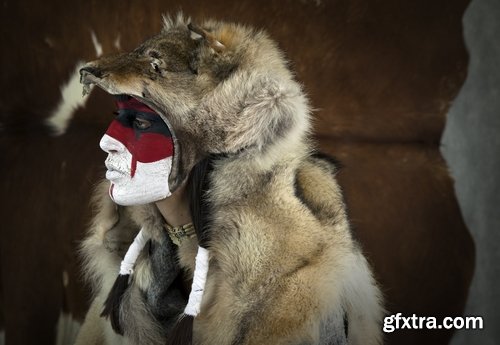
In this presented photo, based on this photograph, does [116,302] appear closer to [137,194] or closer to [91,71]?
[137,194]

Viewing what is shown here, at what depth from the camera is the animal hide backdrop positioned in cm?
150

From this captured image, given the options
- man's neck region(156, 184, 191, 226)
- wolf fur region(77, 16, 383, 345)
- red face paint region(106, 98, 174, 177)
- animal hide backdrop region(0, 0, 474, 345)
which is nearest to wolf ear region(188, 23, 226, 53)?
wolf fur region(77, 16, 383, 345)

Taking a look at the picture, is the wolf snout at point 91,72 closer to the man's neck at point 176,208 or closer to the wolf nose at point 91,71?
the wolf nose at point 91,71

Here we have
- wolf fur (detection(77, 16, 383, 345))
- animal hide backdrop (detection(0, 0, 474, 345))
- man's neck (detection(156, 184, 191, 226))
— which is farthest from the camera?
animal hide backdrop (detection(0, 0, 474, 345))

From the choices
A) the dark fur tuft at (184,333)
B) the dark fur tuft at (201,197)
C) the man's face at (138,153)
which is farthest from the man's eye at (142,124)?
the dark fur tuft at (184,333)

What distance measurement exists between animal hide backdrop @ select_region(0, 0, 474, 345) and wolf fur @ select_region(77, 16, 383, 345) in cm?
40

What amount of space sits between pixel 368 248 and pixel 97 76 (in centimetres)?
82

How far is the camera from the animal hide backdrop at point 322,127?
150 cm

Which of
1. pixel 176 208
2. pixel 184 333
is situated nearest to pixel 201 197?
pixel 176 208

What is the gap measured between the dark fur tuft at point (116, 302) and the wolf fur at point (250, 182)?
19 centimetres

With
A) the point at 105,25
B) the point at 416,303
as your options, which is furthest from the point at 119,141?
the point at 416,303

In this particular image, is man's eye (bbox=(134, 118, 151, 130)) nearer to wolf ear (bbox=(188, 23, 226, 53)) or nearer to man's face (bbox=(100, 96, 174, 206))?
man's face (bbox=(100, 96, 174, 206))

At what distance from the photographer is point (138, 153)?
1.02 metres

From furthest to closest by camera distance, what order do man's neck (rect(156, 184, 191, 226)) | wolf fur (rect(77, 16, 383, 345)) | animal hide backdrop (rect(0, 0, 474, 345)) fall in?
animal hide backdrop (rect(0, 0, 474, 345)), man's neck (rect(156, 184, 191, 226)), wolf fur (rect(77, 16, 383, 345))
